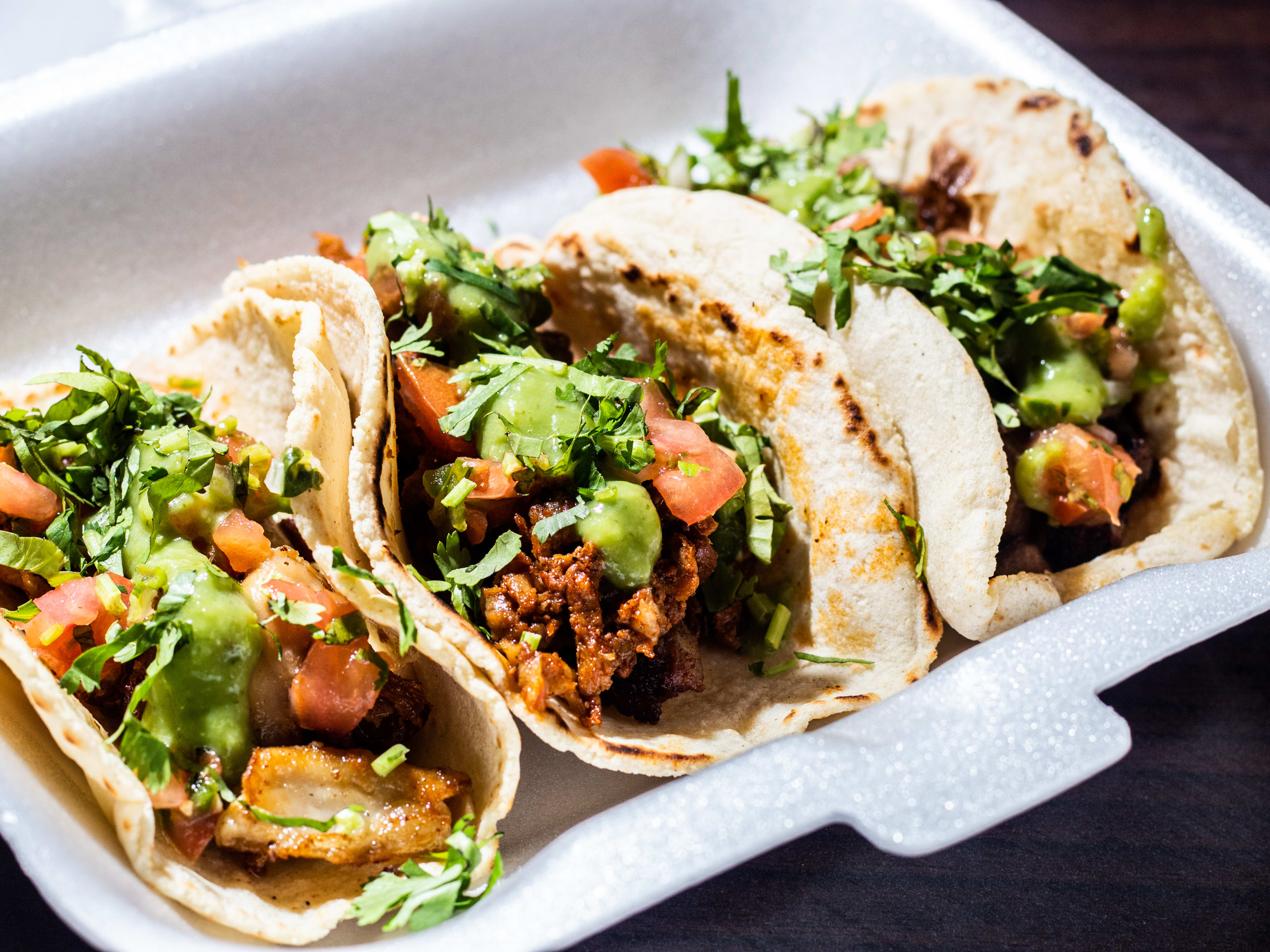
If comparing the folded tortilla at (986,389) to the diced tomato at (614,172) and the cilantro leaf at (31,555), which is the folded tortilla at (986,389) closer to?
the diced tomato at (614,172)

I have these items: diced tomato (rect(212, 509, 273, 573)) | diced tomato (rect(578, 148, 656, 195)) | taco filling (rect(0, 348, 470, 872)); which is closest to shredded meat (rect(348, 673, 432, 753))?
taco filling (rect(0, 348, 470, 872))

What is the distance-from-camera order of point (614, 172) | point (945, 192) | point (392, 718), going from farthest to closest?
point (614, 172)
point (945, 192)
point (392, 718)

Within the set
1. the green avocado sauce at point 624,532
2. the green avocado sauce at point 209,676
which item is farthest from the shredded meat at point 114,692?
the green avocado sauce at point 624,532

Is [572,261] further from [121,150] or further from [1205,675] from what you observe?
[1205,675]

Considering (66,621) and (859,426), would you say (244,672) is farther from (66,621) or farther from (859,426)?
(859,426)

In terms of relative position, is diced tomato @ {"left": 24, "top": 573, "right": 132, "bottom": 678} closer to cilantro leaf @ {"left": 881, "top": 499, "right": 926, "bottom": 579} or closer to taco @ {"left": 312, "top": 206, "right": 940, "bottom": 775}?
taco @ {"left": 312, "top": 206, "right": 940, "bottom": 775}

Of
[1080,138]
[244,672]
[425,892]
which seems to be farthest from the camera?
[1080,138]

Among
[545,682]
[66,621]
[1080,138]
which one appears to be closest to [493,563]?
[545,682]
